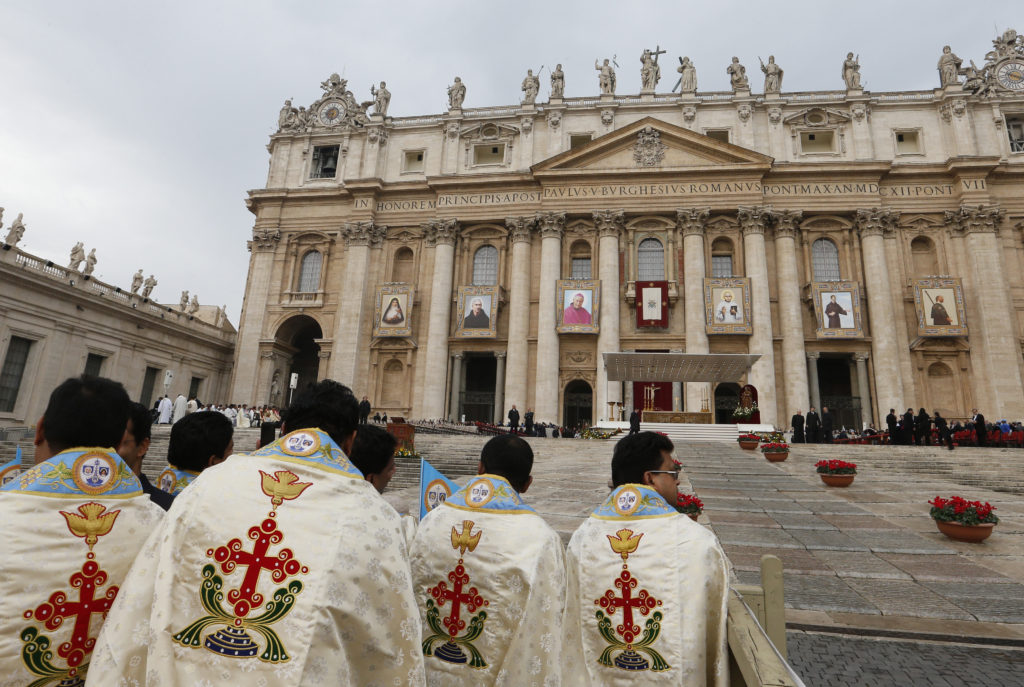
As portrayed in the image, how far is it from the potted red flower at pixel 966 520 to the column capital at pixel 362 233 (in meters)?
30.2

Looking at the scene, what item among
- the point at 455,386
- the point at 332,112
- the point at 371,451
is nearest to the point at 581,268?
the point at 455,386

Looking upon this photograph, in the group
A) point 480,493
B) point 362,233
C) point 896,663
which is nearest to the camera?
point 480,493

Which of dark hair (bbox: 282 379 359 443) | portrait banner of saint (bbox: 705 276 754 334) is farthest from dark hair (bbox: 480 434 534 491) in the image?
portrait banner of saint (bbox: 705 276 754 334)

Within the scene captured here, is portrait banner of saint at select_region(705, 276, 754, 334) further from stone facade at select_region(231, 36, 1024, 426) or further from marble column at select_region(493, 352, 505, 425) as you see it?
marble column at select_region(493, 352, 505, 425)

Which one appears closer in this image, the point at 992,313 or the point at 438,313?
the point at 992,313

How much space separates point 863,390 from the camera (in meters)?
27.5

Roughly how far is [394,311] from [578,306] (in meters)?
10.5

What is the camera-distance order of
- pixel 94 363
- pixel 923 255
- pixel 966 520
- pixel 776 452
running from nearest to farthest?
pixel 966 520 → pixel 776 452 → pixel 94 363 → pixel 923 255

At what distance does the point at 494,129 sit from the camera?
112 feet

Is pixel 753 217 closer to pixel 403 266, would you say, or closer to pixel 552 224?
pixel 552 224

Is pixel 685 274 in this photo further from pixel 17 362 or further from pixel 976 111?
pixel 17 362

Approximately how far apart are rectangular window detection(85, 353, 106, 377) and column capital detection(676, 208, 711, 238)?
30274 millimetres

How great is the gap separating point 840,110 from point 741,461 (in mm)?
26417

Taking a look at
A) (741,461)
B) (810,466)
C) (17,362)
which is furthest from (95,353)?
(810,466)
